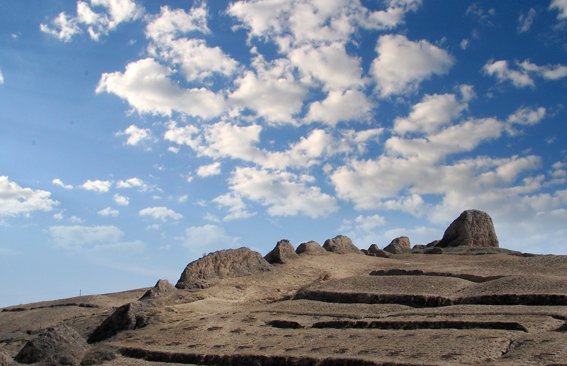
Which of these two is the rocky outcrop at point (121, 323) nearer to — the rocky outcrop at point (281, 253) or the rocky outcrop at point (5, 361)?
the rocky outcrop at point (5, 361)

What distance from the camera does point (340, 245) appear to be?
2159 centimetres

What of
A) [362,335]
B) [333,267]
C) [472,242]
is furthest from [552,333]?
[472,242]

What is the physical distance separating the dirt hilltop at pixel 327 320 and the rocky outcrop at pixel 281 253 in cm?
108

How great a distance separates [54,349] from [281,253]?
9.21m

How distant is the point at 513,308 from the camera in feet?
30.1

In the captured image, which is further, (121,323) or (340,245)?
(340,245)

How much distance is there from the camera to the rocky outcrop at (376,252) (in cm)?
2196

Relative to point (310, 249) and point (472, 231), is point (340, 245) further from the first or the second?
point (472, 231)

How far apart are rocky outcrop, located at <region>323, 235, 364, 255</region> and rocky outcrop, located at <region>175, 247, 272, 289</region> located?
493 centimetres

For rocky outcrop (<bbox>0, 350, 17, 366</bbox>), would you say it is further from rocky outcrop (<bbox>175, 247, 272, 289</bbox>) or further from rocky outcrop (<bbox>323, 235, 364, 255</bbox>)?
rocky outcrop (<bbox>323, 235, 364, 255</bbox>)

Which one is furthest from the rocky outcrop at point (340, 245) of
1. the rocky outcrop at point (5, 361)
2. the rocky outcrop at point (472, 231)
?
the rocky outcrop at point (5, 361)

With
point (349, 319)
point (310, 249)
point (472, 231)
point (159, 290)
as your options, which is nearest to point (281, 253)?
point (310, 249)

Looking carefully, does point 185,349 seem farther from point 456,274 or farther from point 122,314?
point 456,274

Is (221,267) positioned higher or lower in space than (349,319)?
higher
